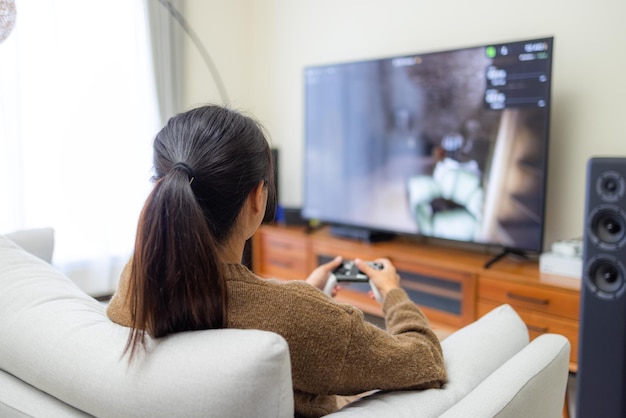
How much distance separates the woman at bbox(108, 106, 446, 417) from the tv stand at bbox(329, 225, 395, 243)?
1.94 m

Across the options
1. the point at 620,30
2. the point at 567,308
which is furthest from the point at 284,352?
the point at 620,30

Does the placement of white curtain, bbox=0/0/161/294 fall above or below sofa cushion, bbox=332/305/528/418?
above

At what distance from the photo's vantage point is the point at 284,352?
2.36 ft

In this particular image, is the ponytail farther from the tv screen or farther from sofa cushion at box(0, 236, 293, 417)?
the tv screen

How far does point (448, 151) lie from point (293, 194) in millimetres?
1449

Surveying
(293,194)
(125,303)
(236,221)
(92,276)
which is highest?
(236,221)

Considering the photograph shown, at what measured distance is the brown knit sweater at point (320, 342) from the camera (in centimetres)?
87

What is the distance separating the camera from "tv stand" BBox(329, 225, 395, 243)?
3.01 meters

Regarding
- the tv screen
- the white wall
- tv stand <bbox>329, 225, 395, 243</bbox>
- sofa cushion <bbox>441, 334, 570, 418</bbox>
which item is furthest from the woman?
tv stand <bbox>329, 225, 395, 243</bbox>

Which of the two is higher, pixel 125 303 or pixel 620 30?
pixel 620 30

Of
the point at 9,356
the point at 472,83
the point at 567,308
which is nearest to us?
the point at 9,356

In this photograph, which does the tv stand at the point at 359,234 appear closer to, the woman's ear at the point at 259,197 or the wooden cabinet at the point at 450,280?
the wooden cabinet at the point at 450,280

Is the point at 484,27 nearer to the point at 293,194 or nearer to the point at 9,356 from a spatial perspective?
the point at 293,194

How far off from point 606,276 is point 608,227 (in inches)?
6.1
